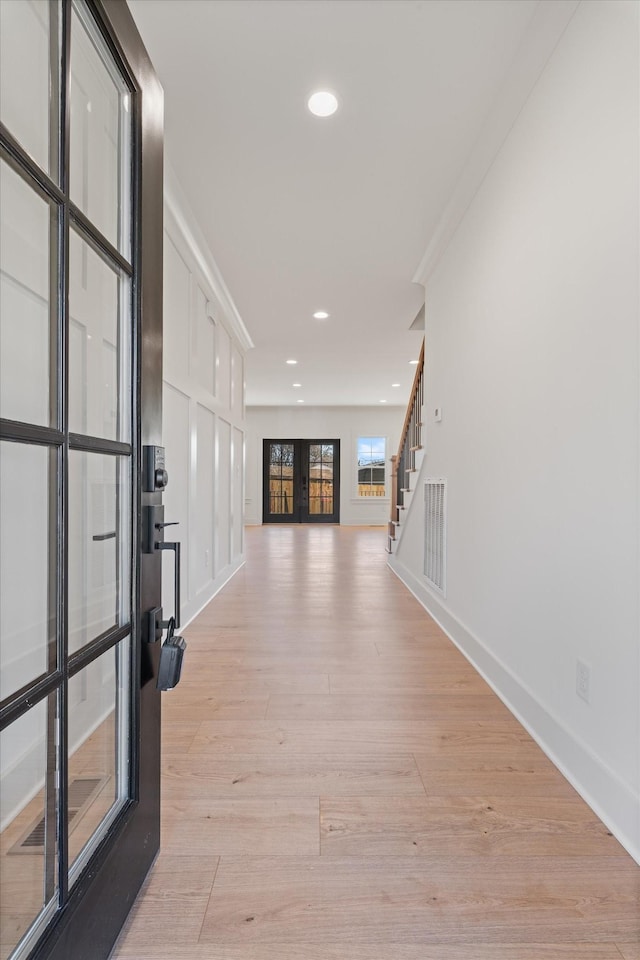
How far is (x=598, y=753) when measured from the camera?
1401 millimetres

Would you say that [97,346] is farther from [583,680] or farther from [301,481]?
[301,481]

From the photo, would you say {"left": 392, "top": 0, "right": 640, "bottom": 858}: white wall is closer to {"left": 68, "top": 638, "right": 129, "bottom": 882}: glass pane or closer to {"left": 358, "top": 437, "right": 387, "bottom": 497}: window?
{"left": 68, "top": 638, "right": 129, "bottom": 882}: glass pane

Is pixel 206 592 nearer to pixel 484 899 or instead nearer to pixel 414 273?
pixel 484 899

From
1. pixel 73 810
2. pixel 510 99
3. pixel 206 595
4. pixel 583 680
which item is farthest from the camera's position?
pixel 206 595

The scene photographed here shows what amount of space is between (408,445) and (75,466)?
4.55 meters

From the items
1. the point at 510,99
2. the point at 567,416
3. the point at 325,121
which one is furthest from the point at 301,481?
the point at 567,416

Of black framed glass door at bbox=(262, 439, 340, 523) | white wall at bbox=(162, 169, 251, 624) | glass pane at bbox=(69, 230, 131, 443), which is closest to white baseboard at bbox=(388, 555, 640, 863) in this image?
glass pane at bbox=(69, 230, 131, 443)

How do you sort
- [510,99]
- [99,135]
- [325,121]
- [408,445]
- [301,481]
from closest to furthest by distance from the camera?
[99,135], [510,99], [325,121], [408,445], [301,481]

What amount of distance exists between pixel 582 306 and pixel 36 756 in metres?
1.87

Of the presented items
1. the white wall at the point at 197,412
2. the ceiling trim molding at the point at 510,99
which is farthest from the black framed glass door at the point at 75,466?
the white wall at the point at 197,412

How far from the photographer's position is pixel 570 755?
153cm

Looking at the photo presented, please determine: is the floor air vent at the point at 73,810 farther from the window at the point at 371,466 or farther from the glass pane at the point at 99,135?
the window at the point at 371,466

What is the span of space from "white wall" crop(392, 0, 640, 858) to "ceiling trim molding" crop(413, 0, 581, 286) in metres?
0.05

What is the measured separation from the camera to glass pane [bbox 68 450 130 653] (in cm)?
85
